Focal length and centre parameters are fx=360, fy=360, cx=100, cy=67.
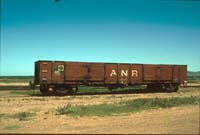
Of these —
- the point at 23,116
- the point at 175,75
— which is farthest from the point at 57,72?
the point at 23,116

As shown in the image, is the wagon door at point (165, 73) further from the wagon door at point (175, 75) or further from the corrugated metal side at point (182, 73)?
the corrugated metal side at point (182, 73)

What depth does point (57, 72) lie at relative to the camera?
33094 millimetres

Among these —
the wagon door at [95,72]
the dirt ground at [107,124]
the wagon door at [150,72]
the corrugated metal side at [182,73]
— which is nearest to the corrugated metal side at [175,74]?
the corrugated metal side at [182,73]

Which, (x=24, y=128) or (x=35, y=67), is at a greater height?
(x=35, y=67)

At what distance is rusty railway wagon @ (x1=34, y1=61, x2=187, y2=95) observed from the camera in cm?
3275

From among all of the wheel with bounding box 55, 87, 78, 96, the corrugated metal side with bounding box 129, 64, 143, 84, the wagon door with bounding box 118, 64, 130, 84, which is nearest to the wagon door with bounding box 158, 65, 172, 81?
the corrugated metal side with bounding box 129, 64, 143, 84

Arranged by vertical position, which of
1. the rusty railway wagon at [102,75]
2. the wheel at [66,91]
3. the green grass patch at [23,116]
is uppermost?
the rusty railway wagon at [102,75]

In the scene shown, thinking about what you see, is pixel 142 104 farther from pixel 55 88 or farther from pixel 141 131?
pixel 55 88

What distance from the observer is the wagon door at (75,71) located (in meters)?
33.5

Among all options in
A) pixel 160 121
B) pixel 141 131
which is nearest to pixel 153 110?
Result: pixel 160 121

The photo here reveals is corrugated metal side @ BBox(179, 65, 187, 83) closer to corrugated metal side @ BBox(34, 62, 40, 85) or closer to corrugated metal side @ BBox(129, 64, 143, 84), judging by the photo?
corrugated metal side @ BBox(129, 64, 143, 84)

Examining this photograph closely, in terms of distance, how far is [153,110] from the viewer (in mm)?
20203

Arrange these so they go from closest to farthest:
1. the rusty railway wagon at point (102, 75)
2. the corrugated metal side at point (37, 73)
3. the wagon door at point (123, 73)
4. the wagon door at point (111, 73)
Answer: the corrugated metal side at point (37, 73), the rusty railway wagon at point (102, 75), the wagon door at point (111, 73), the wagon door at point (123, 73)

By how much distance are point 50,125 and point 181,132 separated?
544 centimetres
